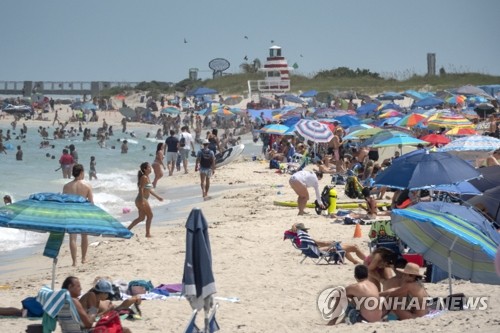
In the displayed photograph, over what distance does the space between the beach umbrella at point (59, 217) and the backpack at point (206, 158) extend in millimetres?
9499

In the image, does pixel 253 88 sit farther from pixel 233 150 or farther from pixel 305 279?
pixel 305 279

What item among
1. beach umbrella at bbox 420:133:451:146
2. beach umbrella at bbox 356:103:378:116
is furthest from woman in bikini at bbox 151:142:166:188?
beach umbrella at bbox 356:103:378:116

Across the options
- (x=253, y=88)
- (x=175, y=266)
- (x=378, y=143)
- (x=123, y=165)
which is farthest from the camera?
(x=253, y=88)

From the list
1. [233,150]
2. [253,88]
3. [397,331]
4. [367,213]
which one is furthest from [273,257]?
[253,88]

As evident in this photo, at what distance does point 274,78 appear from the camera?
A: 63188mm

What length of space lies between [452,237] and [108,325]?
310 centimetres

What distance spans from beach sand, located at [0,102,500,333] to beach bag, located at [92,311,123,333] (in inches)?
32.4

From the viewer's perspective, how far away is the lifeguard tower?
6284 cm

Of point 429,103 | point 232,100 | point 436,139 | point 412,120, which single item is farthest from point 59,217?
point 232,100

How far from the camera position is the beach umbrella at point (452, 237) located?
26.3ft

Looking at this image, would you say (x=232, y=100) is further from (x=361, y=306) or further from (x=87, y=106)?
(x=361, y=306)

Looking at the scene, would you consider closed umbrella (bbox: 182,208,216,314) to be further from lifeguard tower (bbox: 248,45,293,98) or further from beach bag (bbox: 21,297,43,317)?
lifeguard tower (bbox: 248,45,293,98)

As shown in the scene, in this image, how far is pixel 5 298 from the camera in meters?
9.53

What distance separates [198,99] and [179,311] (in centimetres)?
5345
